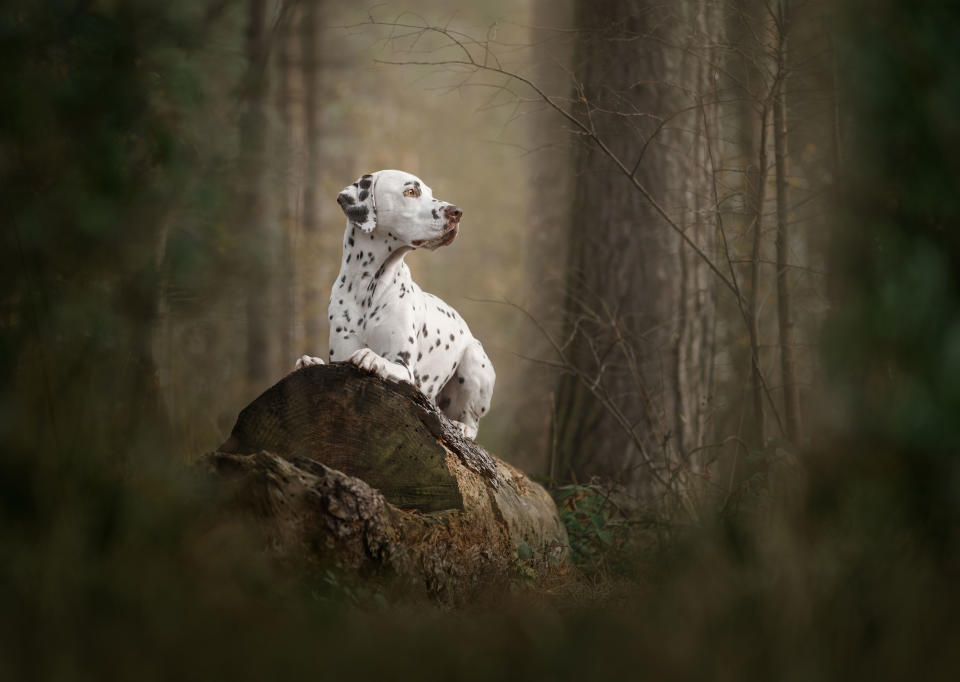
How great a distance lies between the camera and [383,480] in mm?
4023

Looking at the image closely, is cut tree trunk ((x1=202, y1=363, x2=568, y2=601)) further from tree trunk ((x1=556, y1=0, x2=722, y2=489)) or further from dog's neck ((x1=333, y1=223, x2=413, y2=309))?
tree trunk ((x1=556, y1=0, x2=722, y2=489))

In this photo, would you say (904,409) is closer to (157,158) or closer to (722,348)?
(157,158)

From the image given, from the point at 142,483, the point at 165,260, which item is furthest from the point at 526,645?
the point at 165,260

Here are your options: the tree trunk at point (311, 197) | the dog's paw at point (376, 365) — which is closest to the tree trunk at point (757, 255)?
the dog's paw at point (376, 365)

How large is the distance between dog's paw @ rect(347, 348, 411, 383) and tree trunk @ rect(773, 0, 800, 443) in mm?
2128

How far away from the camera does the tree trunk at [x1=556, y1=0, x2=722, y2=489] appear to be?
22.7 ft

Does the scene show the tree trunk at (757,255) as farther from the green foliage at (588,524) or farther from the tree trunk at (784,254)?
the green foliage at (588,524)

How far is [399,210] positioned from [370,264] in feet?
1.17

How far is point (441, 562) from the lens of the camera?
381cm

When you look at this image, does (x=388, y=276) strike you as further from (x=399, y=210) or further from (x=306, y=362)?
(x=306, y=362)


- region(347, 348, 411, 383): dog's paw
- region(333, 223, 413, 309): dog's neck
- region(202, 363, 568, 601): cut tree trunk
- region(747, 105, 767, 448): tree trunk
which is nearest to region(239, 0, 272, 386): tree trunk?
region(333, 223, 413, 309): dog's neck

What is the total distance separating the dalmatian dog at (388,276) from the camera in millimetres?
4516

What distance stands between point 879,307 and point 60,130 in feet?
7.75

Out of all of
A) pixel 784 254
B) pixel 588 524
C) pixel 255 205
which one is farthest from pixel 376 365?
pixel 255 205
